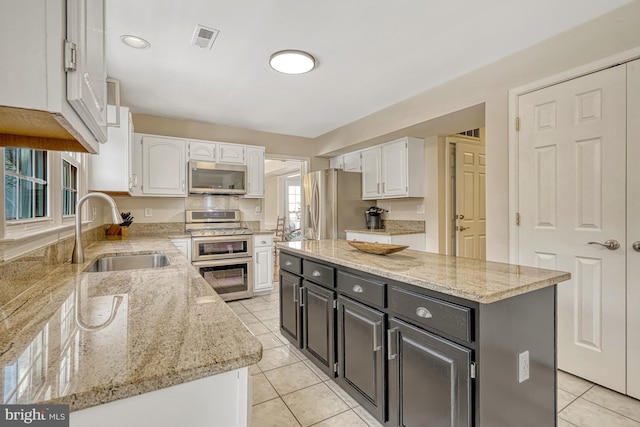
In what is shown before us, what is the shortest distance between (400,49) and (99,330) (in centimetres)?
258

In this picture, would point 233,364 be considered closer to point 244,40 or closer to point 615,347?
point 244,40

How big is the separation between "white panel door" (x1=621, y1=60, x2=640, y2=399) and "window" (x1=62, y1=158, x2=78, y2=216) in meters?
3.75

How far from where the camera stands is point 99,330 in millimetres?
799

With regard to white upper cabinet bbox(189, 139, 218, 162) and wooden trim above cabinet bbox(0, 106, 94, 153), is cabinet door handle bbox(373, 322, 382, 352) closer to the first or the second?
wooden trim above cabinet bbox(0, 106, 94, 153)

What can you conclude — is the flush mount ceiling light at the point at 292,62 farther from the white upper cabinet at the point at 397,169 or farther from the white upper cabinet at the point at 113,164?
the white upper cabinet at the point at 397,169

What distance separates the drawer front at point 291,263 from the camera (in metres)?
2.39

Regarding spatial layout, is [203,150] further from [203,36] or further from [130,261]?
[130,261]

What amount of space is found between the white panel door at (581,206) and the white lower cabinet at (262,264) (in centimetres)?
296

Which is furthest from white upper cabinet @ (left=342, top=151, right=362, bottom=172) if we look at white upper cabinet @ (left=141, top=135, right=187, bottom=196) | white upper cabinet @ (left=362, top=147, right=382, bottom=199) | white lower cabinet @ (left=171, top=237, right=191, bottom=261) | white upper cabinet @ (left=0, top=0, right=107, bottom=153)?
white upper cabinet @ (left=0, top=0, right=107, bottom=153)

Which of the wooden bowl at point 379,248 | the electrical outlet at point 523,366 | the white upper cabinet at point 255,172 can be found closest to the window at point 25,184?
the wooden bowl at point 379,248

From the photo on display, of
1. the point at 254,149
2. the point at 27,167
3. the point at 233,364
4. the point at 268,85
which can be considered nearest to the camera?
the point at 233,364

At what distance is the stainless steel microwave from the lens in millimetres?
3998

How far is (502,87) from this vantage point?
255 centimetres

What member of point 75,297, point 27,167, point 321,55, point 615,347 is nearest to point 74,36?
point 75,297
